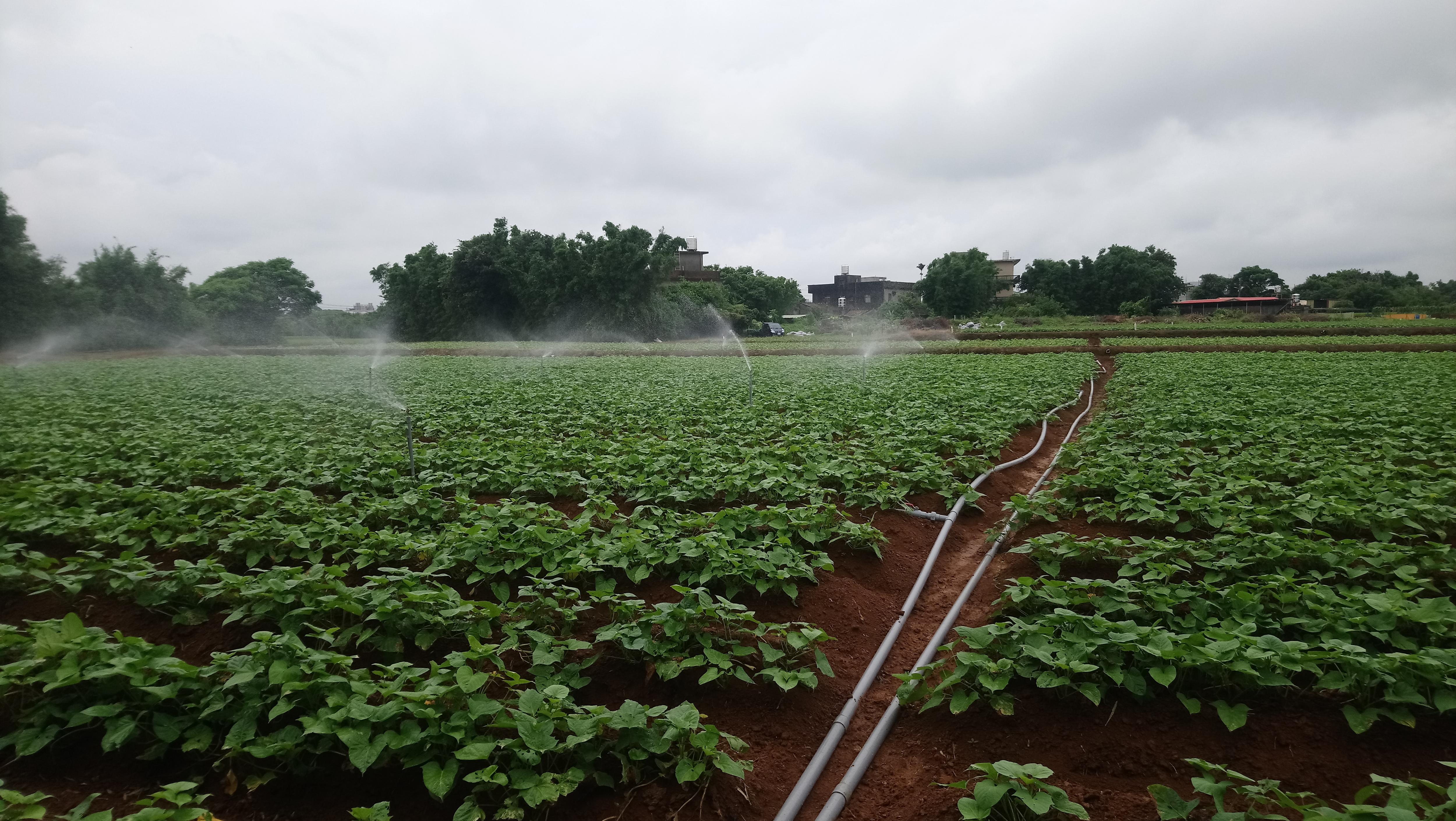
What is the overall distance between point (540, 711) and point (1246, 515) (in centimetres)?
536

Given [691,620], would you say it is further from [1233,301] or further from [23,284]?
[1233,301]

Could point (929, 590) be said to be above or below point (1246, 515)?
below

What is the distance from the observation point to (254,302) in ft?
132

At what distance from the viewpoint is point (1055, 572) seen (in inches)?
184

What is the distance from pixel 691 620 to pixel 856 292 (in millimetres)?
Result: 93527

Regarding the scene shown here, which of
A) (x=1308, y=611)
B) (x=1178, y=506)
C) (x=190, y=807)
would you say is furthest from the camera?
(x=1178, y=506)

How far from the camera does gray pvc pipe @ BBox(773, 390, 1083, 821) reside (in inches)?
119

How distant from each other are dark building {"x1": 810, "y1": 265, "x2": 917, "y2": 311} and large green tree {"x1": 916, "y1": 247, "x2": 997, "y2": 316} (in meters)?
20.5

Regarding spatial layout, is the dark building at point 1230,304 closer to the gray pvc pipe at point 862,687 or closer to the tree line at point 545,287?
the tree line at point 545,287

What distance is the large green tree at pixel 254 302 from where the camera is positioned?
36500 mm

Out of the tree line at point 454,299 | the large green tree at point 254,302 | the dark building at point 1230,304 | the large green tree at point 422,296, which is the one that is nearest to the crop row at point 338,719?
the tree line at point 454,299

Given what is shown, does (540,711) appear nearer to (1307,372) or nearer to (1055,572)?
(1055,572)

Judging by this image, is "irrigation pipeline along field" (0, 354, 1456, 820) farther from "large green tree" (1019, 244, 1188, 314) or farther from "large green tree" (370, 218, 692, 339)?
"large green tree" (1019, 244, 1188, 314)

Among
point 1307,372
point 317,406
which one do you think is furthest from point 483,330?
A: point 1307,372
